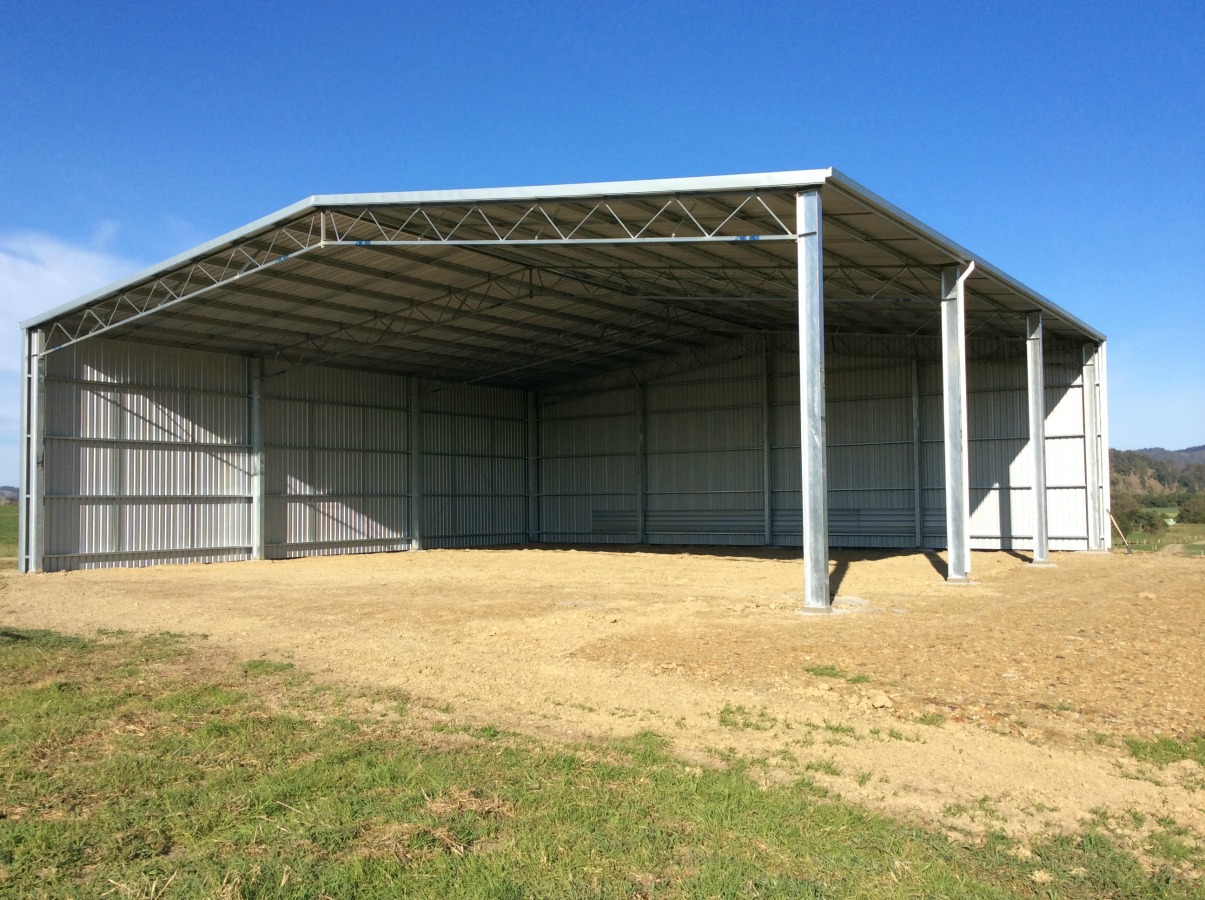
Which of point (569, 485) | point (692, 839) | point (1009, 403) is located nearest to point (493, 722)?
point (692, 839)

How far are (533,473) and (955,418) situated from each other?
90.0ft

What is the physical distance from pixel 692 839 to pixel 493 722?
12.3ft

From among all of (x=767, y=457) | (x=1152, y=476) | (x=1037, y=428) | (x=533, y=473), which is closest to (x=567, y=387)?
(x=533, y=473)

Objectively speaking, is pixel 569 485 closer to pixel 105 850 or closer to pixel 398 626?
pixel 398 626

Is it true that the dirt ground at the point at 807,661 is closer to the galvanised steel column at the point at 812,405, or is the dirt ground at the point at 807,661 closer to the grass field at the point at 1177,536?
the galvanised steel column at the point at 812,405

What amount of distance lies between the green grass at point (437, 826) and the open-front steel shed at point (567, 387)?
10.4m

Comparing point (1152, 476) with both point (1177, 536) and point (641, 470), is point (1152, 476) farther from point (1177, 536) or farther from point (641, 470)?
point (641, 470)

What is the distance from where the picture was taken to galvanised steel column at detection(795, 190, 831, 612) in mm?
17078

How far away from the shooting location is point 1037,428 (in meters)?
27.4

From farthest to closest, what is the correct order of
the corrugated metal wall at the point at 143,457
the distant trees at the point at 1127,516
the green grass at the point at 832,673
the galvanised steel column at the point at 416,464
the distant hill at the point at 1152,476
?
1. the distant hill at the point at 1152,476
2. the distant trees at the point at 1127,516
3. the galvanised steel column at the point at 416,464
4. the corrugated metal wall at the point at 143,457
5. the green grass at the point at 832,673

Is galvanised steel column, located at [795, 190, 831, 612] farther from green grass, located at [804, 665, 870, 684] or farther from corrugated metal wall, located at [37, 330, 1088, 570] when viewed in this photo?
corrugated metal wall, located at [37, 330, 1088, 570]

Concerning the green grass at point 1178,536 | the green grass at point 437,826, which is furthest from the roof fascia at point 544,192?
the green grass at point 1178,536

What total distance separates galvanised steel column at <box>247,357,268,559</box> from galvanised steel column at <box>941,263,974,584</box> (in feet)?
78.1

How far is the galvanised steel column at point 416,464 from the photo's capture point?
40.5 metres
